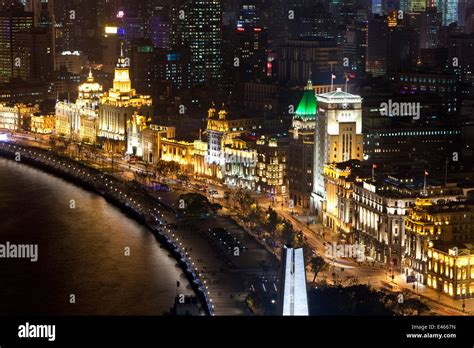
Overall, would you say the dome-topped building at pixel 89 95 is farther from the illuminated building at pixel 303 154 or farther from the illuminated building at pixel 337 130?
the illuminated building at pixel 337 130

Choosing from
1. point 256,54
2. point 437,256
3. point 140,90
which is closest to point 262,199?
point 437,256

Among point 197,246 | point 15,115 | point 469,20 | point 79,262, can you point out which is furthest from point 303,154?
point 469,20

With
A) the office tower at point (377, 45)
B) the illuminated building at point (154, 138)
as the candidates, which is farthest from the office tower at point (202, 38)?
the illuminated building at point (154, 138)

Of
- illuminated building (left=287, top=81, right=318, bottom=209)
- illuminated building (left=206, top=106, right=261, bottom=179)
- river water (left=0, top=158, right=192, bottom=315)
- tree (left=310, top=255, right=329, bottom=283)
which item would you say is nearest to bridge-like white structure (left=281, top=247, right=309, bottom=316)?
river water (left=0, top=158, right=192, bottom=315)

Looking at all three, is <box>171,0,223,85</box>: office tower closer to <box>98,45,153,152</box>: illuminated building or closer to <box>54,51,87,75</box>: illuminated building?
<box>54,51,87,75</box>: illuminated building

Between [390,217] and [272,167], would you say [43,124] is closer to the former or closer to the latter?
[272,167]

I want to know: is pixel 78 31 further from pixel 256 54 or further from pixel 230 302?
pixel 230 302

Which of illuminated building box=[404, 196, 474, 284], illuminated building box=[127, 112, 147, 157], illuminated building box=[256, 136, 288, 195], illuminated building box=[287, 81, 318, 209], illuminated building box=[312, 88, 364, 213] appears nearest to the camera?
illuminated building box=[404, 196, 474, 284]
